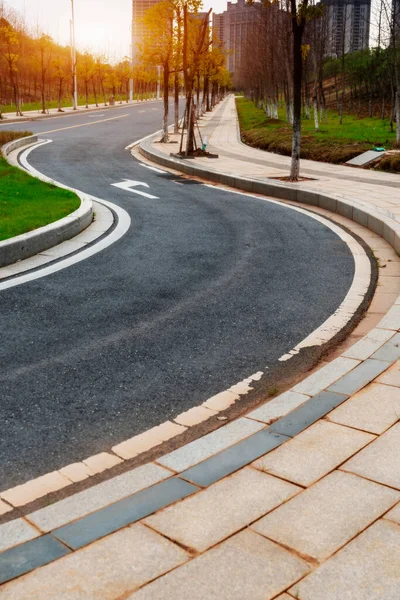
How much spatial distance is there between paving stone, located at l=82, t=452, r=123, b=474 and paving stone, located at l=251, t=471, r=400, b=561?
3.21 ft

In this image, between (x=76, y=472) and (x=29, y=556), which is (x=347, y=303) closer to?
(x=76, y=472)

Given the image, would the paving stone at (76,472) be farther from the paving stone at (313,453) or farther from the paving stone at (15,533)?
the paving stone at (313,453)

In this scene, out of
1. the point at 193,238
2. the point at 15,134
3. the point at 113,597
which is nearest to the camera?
the point at 113,597

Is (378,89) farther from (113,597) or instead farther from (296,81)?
(113,597)

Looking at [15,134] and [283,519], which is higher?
[15,134]

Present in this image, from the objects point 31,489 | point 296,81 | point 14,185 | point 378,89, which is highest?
point 378,89

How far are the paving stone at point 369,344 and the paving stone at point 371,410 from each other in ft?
1.92

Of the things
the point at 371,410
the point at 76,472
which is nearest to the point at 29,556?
the point at 76,472

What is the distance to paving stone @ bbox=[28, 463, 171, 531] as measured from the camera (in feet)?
9.66

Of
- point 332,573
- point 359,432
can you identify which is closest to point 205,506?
point 332,573

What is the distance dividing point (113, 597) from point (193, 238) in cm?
721

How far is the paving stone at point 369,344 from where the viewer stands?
194 inches

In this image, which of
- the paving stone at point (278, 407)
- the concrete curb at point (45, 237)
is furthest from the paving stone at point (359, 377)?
the concrete curb at point (45, 237)

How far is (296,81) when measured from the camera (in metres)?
16.1
